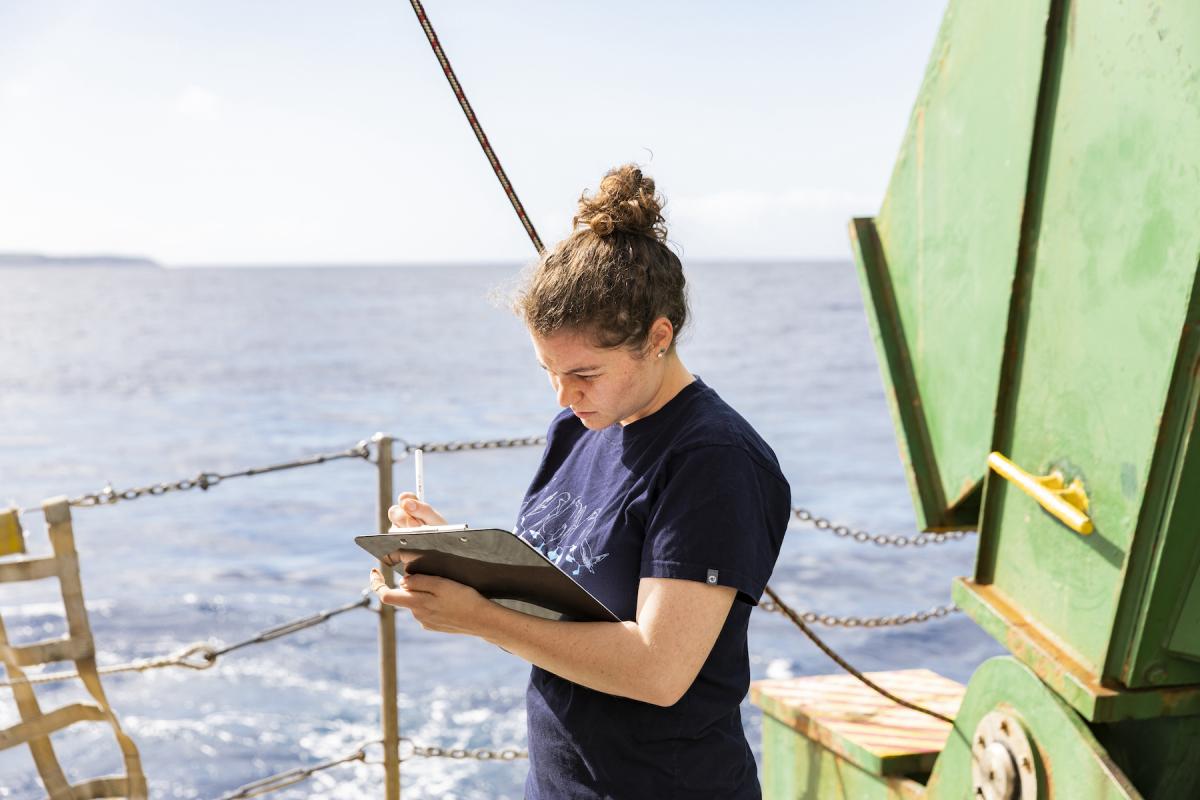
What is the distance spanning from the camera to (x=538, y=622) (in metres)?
1.69

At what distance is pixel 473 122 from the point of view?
232 cm

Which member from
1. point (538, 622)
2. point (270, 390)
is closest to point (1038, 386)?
point (538, 622)

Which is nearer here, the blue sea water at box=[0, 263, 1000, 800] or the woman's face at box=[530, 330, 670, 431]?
the woman's face at box=[530, 330, 670, 431]

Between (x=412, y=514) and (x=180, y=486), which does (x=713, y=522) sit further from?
(x=180, y=486)

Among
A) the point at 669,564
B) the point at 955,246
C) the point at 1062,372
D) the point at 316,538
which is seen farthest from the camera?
the point at 316,538

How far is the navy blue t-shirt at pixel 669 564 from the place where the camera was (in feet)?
5.30

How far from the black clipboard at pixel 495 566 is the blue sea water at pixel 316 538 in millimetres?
436

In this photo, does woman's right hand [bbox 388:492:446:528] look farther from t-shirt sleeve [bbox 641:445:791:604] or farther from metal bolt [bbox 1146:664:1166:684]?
metal bolt [bbox 1146:664:1166:684]

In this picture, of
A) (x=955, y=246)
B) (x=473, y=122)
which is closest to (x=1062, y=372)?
(x=955, y=246)

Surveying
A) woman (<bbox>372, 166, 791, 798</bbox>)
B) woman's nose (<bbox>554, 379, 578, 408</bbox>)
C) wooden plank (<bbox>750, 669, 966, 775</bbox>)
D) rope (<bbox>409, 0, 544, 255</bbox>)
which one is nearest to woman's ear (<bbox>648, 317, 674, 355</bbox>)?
woman (<bbox>372, 166, 791, 798</bbox>)

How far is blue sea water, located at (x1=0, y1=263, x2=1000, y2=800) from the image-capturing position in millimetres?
7855

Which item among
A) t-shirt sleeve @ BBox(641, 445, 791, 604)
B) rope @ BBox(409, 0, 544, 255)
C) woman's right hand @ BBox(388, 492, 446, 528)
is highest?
rope @ BBox(409, 0, 544, 255)

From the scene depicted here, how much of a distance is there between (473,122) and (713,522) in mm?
1122

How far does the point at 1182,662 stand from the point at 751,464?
77 centimetres
